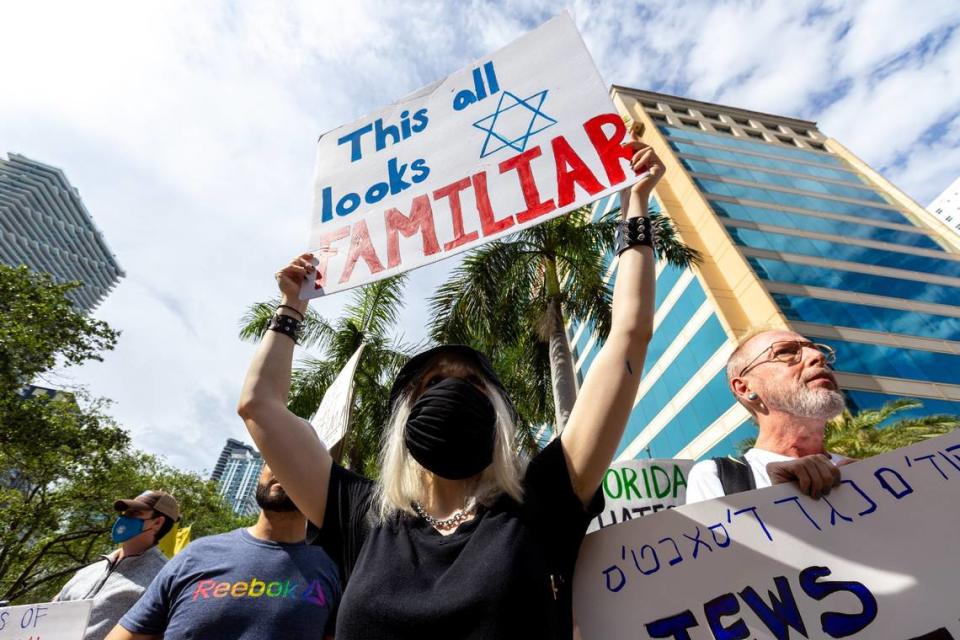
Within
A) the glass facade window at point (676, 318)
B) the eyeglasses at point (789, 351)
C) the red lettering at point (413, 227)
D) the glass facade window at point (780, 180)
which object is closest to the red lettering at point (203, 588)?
the red lettering at point (413, 227)

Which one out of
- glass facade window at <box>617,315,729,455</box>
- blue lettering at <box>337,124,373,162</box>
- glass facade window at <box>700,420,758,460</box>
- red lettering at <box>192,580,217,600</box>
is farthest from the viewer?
glass facade window at <box>617,315,729,455</box>

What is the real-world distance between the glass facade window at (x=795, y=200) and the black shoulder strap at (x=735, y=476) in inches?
1219

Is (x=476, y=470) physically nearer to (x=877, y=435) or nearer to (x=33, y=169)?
(x=877, y=435)

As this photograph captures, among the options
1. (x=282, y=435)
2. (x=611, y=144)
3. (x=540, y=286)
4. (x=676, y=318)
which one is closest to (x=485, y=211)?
(x=611, y=144)

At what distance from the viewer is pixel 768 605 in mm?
1083

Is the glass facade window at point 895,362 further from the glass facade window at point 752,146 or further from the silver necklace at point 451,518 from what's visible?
the silver necklace at point 451,518

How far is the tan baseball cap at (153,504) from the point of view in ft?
10.4

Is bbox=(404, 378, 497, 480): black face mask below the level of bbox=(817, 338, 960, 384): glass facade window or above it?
below

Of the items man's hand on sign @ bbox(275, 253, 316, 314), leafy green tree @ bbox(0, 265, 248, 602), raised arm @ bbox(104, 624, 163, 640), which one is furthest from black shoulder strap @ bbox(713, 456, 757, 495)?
leafy green tree @ bbox(0, 265, 248, 602)

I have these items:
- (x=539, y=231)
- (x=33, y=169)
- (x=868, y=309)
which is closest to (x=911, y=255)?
(x=868, y=309)

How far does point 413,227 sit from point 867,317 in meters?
28.5

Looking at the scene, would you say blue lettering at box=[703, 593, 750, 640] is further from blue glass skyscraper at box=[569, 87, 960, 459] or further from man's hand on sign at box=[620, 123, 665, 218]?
blue glass skyscraper at box=[569, 87, 960, 459]

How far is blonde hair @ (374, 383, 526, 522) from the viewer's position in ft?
3.95

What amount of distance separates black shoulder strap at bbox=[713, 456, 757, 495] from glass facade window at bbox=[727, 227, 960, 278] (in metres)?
26.9
